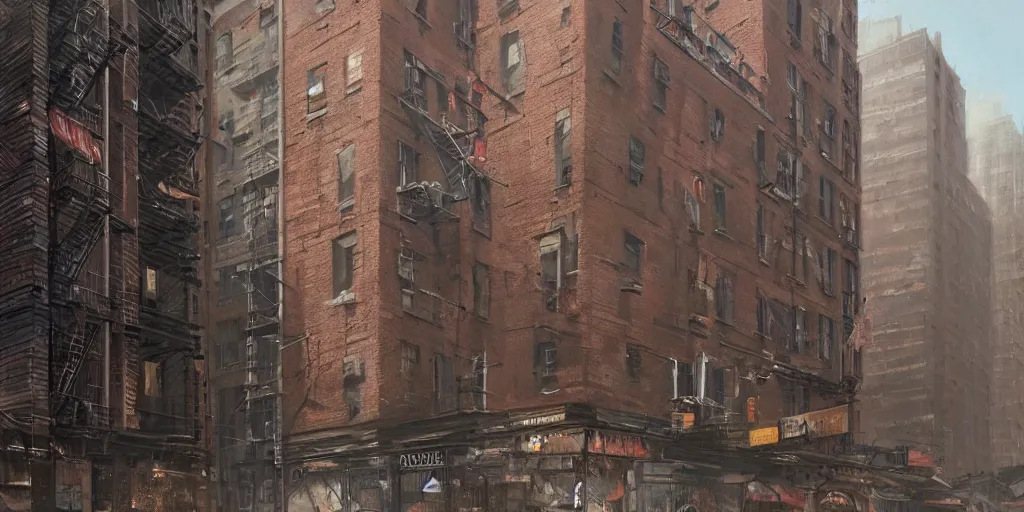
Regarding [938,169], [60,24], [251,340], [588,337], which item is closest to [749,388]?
[588,337]

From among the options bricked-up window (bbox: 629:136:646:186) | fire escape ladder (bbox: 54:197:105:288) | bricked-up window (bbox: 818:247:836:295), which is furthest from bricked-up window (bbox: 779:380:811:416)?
fire escape ladder (bbox: 54:197:105:288)

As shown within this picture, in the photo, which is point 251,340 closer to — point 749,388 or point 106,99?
point 106,99

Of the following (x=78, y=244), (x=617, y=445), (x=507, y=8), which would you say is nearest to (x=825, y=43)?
(x=507, y=8)

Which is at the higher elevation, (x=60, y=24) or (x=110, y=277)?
(x=60, y=24)

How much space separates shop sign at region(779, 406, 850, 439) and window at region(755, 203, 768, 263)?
19.3 feet

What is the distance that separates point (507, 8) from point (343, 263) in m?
8.17

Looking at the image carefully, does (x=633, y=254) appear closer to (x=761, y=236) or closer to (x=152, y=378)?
(x=761, y=236)

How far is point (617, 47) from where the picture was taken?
26312mm

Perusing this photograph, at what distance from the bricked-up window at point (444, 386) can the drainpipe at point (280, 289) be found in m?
3.47

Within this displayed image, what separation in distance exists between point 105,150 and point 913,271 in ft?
123

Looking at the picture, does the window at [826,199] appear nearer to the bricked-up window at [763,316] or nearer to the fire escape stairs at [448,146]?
the bricked-up window at [763,316]

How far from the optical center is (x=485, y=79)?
26.6 m

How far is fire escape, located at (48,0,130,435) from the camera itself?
19219 mm

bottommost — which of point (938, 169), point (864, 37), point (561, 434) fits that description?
point (561, 434)
